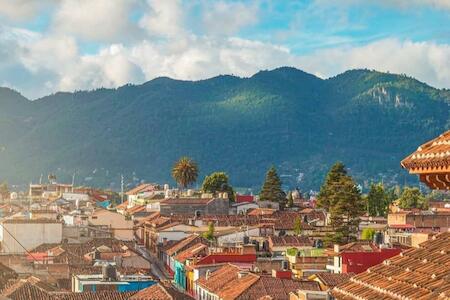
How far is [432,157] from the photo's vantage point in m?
8.88

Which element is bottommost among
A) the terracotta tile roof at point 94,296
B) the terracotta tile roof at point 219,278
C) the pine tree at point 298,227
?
the terracotta tile roof at point 219,278

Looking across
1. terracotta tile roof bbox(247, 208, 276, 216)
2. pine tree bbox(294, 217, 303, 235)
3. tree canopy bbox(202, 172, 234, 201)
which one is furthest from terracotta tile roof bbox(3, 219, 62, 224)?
tree canopy bbox(202, 172, 234, 201)

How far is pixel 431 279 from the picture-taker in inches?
353

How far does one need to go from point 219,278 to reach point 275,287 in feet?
29.6

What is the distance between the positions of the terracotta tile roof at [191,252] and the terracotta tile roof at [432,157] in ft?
185

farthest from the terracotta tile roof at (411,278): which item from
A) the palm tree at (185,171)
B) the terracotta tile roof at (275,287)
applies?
the palm tree at (185,171)

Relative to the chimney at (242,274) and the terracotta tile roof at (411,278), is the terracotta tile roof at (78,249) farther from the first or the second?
the terracotta tile roof at (411,278)

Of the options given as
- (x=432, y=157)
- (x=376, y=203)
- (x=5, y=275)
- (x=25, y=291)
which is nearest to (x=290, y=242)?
(x=5, y=275)

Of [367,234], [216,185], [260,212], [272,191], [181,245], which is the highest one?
[216,185]

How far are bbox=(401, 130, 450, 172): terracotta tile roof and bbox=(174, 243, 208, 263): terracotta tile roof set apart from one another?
5628cm

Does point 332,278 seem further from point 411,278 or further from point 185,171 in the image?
point 185,171

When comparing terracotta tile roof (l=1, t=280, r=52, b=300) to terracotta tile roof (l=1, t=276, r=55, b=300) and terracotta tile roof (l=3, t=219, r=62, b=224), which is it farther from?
terracotta tile roof (l=3, t=219, r=62, b=224)

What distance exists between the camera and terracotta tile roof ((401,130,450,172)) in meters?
8.71

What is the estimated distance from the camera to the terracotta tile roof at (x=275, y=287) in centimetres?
4319
